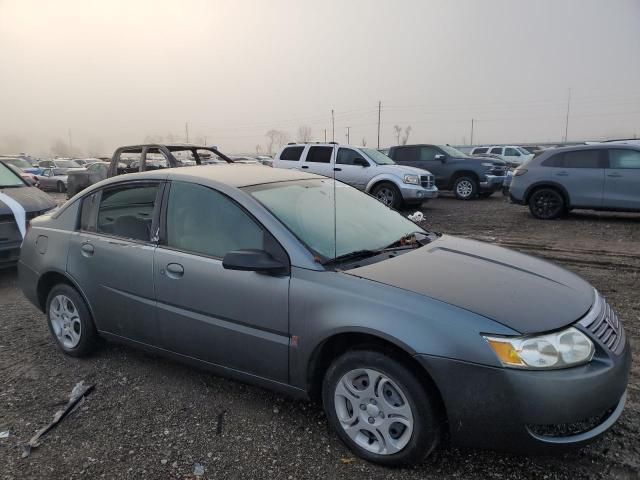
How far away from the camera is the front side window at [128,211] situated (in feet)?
11.9

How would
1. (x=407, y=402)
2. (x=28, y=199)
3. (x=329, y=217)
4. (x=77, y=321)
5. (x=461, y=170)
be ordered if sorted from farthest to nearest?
1. (x=461, y=170)
2. (x=28, y=199)
3. (x=77, y=321)
4. (x=329, y=217)
5. (x=407, y=402)

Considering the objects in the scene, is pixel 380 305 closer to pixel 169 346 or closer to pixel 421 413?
pixel 421 413

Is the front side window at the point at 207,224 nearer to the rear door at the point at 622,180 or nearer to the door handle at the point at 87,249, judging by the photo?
the door handle at the point at 87,249

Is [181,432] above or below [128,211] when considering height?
below

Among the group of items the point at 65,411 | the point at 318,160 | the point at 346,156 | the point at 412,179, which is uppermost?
the point at 346,156

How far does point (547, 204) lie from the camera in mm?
11234

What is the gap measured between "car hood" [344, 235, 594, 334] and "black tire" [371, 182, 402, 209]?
31.1ft

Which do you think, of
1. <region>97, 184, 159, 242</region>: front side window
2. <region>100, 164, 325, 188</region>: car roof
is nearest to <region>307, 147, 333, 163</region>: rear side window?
<region>100, 164, 325, 188</region>: car roof

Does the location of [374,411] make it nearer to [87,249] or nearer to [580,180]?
[87,249]

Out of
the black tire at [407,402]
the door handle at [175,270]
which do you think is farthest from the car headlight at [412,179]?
the black tire at [407,402]

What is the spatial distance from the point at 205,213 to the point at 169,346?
0.94 meters

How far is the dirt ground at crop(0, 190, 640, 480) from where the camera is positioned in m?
2.63

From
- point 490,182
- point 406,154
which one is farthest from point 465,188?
point 406,154

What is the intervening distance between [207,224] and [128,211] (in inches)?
34.5
